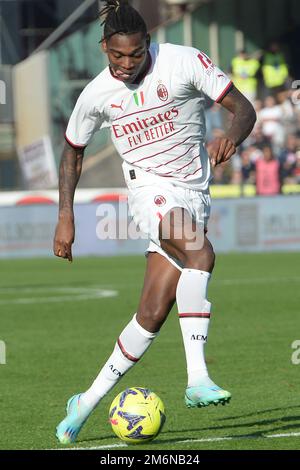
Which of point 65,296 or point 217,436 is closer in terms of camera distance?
point 217,436

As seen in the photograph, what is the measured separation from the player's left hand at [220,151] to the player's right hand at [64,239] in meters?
1.05

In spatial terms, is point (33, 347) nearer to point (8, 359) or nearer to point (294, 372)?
point (8, 359)

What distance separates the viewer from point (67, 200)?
7215 mm

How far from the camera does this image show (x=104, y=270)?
2012 centimetres

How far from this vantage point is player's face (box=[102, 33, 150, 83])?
22.2 ft

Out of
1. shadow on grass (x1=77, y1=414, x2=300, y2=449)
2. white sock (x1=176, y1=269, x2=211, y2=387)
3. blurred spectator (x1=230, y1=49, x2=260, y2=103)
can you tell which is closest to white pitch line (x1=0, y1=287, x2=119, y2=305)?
shadow on grass (x1=77, y1=414, x2=300, y2=449)

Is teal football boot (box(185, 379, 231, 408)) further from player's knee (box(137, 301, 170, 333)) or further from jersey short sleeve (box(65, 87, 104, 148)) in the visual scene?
jersey short sleeve (box(65, 87, 104, 148))

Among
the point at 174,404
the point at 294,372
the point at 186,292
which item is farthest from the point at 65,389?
the point at 186,292

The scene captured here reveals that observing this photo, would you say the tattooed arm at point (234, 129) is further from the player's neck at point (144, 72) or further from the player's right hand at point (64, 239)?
the player's right hand at point (64, 239)

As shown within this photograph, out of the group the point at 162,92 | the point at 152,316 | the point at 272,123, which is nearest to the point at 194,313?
the point at 152,316

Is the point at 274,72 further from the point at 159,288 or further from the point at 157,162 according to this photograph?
the point at 159,288

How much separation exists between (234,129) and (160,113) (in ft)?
1.58

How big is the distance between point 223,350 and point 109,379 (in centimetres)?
401

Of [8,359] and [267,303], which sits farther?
[267,303]
